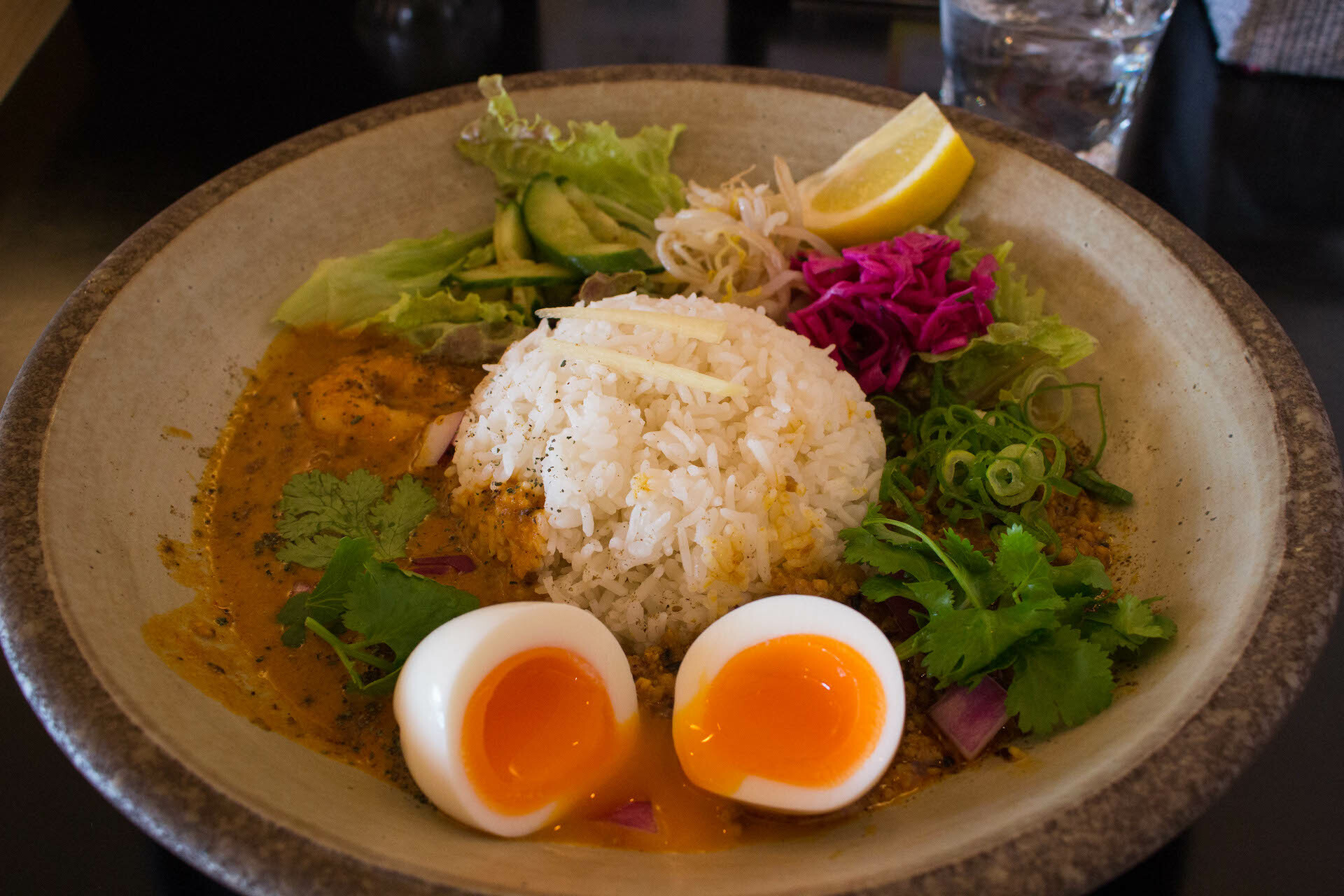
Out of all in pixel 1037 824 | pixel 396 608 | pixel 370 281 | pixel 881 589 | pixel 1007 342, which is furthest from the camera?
pixel 370 281

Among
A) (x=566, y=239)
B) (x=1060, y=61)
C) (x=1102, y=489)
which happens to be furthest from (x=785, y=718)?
(x=1060, y=61)

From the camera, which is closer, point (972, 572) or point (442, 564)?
point (972, 572)

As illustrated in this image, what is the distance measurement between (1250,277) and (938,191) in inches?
41.2

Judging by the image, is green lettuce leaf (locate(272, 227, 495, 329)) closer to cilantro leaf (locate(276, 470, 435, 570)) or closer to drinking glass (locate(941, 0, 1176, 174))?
cilantro leaf (locate(276, 470, 435, 570))

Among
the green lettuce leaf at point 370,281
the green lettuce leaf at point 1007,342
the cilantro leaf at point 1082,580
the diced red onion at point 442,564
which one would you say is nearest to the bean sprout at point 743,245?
the green lettuce leaf at point 1007,342

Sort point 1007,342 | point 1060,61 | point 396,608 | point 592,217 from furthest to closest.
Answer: point 1060,61 < point 592,217 < point 1007,342 < point 396,608

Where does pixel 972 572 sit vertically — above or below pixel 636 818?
above

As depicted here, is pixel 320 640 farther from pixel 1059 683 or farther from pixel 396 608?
pixel 1059 683

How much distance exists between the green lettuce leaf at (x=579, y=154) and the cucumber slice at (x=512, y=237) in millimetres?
118

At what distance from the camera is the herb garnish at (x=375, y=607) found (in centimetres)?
161

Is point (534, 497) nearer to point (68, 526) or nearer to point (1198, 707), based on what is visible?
point (68, 526)

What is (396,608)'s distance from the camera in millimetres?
1620

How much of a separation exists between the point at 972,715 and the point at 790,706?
33 centimetres

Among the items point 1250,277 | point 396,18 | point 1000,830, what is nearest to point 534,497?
point 1000,830
